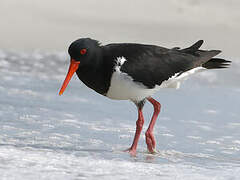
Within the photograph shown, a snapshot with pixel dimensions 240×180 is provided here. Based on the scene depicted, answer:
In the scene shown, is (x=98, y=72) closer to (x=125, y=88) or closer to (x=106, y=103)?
(x=125, y=88)

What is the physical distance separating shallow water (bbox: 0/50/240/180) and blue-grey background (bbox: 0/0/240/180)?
0.03 ft

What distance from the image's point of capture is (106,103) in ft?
25.5

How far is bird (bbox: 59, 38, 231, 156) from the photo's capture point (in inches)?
230

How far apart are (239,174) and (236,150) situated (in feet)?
3.69

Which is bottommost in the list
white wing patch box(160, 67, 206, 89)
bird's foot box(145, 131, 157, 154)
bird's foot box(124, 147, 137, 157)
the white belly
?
bird's foot box(124, 147, 137, 157)

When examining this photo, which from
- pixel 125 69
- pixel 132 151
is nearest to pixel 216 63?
pixel 125 69

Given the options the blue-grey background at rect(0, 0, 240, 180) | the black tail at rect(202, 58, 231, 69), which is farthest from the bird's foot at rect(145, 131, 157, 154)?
the black tail at rect(202, 58, 231, 69)

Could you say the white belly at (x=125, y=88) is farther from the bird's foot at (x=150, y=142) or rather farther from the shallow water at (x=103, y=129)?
the shallow water at (x=103, y=129)

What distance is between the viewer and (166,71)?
6.36 m

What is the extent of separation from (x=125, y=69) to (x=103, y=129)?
93 centimetres

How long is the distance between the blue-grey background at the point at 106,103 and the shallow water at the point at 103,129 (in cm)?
1

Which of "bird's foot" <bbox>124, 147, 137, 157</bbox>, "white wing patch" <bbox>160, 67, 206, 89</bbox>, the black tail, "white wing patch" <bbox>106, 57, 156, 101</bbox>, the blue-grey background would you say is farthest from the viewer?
the black tail

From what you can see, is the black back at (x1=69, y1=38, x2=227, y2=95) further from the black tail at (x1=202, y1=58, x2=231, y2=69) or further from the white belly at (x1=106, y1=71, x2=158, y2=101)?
the black tail at (x1=202, y1=58, x2=231, y2=69)

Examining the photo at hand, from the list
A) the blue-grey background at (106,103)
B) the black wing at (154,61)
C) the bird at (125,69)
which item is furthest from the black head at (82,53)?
the blue-grey background at (106,103)
